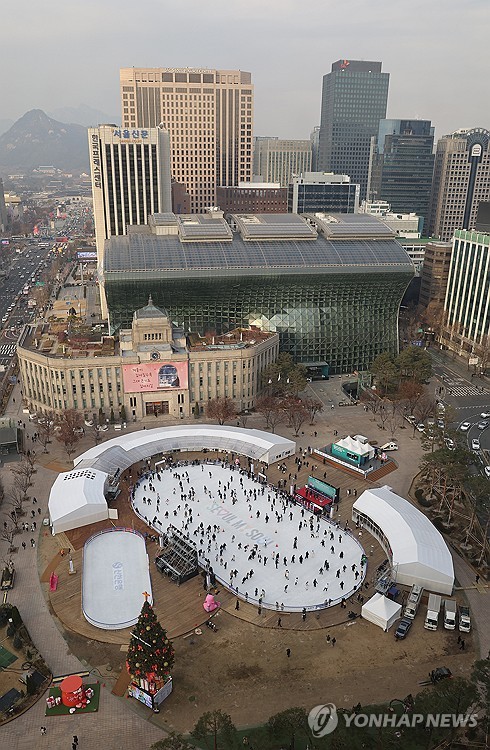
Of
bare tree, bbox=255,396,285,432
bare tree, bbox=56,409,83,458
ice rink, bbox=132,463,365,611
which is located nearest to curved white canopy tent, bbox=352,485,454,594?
ice rink, bbox=132,463,365,611

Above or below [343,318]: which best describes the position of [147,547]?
below

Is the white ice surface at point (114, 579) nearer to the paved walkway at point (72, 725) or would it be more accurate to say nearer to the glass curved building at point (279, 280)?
the paved walkway at point (72, 725)

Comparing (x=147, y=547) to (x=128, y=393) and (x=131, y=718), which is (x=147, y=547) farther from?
(x=128, y=393)

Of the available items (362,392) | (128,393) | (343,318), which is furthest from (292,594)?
(343,318)

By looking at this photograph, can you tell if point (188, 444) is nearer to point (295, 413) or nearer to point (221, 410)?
point (221, 410)

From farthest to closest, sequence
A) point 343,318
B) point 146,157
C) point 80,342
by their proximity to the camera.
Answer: point 146,157 < point 343,318 < point 80,342

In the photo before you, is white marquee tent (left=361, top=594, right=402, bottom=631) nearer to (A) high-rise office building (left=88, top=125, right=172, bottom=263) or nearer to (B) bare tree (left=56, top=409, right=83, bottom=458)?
(B) bare tree (left=56, top=409, right=83, bottom=458)

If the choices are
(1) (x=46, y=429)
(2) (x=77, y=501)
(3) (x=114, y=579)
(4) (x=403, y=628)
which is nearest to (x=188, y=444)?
(2) (x=77, y=501)
